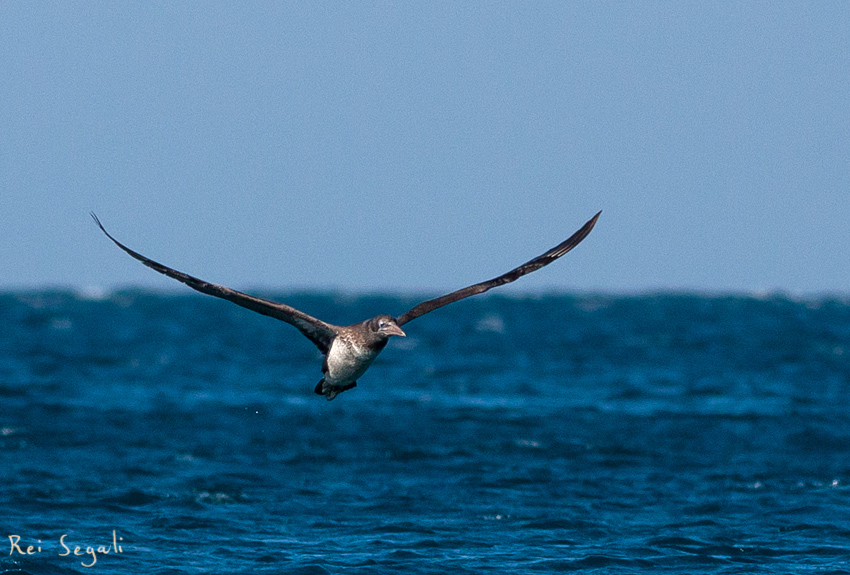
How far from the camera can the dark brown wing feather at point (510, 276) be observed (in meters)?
11.3

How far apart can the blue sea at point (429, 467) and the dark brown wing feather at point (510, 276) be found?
356 cm

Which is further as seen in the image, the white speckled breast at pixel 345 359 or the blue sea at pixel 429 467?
the blue sea at pixel 429 467

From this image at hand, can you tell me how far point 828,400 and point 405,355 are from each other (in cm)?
1878

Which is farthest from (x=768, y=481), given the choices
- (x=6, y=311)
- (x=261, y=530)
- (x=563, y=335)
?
(x=6, y=311)

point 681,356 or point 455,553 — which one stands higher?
point 681,356

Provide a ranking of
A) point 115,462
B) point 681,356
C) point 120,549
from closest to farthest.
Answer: point 120,549, point 115,462, point 681,356

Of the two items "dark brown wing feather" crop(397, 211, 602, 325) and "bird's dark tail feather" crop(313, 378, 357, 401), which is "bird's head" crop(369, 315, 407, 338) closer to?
"dark brown wing feather" crop(397, 211, 602, 325)

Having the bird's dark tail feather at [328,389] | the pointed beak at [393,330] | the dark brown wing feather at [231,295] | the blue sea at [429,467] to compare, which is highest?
the dark brown wing feather at [231,295]

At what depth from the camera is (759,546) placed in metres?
14.5

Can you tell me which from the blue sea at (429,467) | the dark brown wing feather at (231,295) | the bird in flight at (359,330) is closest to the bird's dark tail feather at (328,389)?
the bird in flight at (359,330)

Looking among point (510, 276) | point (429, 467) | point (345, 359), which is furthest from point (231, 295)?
point (429, 467)

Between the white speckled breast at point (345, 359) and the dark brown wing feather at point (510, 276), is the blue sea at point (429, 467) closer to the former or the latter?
the white speckled breast at point (345, 359)

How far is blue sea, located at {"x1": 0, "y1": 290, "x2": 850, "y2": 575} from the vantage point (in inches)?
558

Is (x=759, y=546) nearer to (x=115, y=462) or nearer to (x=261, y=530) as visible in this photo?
(x=261, y=530)
